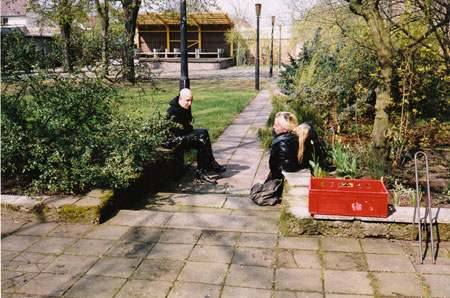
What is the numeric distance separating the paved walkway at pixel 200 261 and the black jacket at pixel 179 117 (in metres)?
2.19

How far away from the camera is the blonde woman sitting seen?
190 inches

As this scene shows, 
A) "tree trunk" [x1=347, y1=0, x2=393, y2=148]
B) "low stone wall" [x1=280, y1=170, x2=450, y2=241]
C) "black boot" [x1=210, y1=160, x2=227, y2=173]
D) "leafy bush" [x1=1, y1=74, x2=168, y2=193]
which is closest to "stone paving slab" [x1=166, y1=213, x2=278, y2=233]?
"low stone wall" [x1=280, y1=170, x2=450, y2=241]

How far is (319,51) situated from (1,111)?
8227 mm

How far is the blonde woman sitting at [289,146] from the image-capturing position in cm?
482

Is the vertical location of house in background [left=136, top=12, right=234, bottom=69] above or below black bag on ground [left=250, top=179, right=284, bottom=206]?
above

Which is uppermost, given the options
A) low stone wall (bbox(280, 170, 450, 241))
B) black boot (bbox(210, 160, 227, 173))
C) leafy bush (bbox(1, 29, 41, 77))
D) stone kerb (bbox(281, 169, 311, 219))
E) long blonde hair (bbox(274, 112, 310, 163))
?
leafy bush (bbox(1, 29, 41, 77))

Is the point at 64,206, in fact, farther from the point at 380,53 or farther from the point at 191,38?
the point at 191,38

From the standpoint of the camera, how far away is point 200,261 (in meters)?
3.27

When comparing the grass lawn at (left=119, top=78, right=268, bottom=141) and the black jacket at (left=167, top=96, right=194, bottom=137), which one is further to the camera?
the grass lawn at (left=119, top=78, right=268, bottom=141)

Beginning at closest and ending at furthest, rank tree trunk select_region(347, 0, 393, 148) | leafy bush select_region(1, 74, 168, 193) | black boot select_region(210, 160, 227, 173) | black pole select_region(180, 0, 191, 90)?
leafy bush select_region(1, 74, 168, 193) → tree trunk select_region(347, 0, 393, 148) → black boot select_region(210, 160, 227, 173) → black pole select_region(180, 0, 191, 90)

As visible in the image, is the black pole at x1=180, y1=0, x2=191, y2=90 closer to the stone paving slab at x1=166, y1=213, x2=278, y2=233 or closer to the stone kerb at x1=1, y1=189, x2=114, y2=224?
the stone kerb at x1=1, y1=189, x2=114, y2=224

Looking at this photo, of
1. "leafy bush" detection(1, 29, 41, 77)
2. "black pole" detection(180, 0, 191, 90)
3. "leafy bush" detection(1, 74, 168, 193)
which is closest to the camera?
"leafy bush" detection(1, 74, 168, 193)

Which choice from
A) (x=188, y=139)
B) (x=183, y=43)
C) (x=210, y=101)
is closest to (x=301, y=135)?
(x=188, y=139)

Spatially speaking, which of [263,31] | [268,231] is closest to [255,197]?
[268,231]
